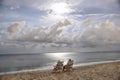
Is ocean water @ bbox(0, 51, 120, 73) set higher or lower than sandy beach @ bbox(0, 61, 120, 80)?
higher

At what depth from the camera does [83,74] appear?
3.17 m

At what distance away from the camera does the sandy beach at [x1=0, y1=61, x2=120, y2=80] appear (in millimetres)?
2801

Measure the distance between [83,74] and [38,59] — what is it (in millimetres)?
733

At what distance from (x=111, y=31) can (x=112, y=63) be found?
49cm

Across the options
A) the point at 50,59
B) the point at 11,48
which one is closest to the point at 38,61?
the point at 50,59

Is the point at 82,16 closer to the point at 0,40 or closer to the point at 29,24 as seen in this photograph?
the point at 29,24

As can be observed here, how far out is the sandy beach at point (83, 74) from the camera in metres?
2.80

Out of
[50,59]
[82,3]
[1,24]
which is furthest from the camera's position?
[82,3]

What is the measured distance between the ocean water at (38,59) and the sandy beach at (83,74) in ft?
0.28

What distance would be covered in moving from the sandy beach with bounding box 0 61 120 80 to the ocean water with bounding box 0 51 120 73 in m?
0.09

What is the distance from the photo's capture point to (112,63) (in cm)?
337

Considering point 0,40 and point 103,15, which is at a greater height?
point 103,15

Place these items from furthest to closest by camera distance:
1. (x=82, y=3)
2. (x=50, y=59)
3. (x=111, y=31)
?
(x=111, y=31), (x=82, y=3), (x=50, y=59)

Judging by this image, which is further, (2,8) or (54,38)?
(54,38)
